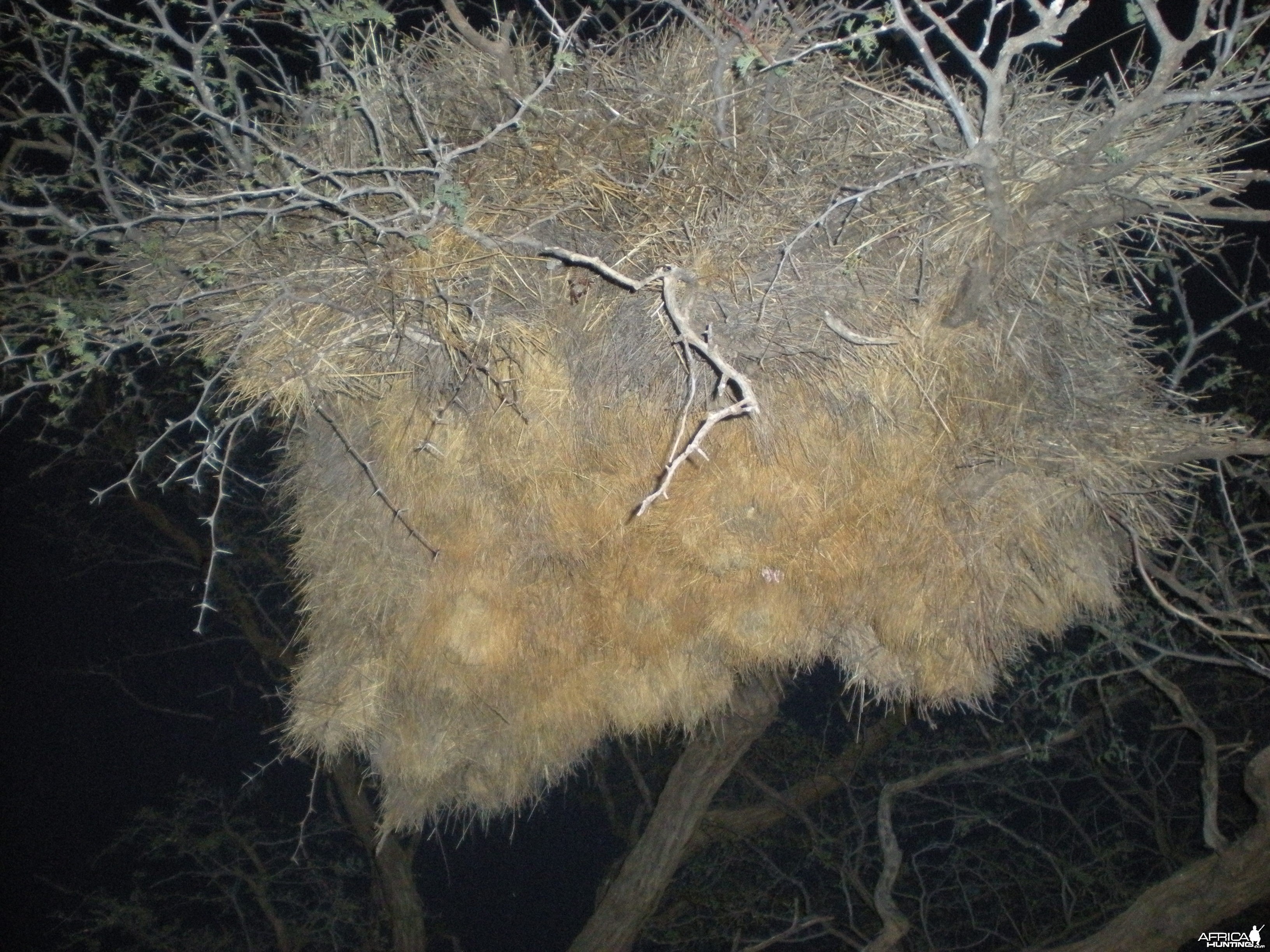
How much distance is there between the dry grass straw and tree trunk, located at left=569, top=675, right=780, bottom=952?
221cm

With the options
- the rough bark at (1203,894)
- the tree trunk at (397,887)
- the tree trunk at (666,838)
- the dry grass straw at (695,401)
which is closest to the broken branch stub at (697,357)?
the dry grass straw at (695,401)

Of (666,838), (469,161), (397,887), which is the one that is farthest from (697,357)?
(397,887)

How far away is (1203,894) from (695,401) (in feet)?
7.53

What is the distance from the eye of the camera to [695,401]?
5.75ft

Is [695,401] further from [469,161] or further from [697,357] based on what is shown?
[469,161]

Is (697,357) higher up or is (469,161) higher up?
(469,161)

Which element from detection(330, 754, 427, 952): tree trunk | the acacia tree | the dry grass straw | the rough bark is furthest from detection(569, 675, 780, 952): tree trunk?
the dry grass straw

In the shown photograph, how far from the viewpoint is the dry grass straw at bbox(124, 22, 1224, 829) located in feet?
5.38

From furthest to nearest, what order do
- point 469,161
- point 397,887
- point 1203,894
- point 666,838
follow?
point 397,887
point 666,838
point 1203,894
point 469,161

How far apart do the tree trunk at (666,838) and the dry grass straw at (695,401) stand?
2.21 m

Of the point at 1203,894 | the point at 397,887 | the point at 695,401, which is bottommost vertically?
the point at 397,887

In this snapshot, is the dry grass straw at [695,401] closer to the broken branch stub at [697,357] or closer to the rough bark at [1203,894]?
the broken branch stub at [697,357]

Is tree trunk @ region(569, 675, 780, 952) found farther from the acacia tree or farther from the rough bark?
the acacia tree

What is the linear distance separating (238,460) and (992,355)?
4556 millimetres
